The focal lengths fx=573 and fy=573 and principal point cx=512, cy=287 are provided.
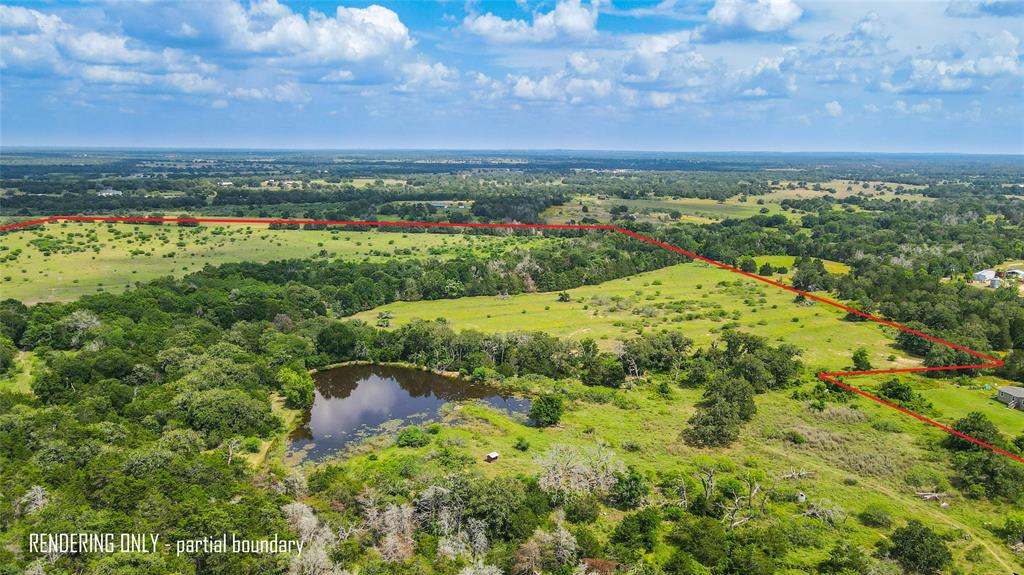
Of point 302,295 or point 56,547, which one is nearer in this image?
point 56,547

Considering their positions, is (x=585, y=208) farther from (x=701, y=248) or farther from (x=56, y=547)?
(x=56, y=547)

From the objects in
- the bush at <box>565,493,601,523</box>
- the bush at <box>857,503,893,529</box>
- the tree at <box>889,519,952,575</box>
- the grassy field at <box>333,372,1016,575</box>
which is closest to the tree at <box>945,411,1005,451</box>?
the grassy field at <box>333,372,1016,575</box>

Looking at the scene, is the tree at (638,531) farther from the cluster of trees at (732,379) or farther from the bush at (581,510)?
the cluster of trees at (732,379)

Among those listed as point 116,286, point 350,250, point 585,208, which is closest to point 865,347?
point 350,250

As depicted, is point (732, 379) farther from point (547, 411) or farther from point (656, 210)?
point (656, 210)

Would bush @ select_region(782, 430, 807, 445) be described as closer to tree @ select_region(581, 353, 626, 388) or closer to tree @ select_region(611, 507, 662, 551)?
tree @ select_region(581, 353, 626, 388)
